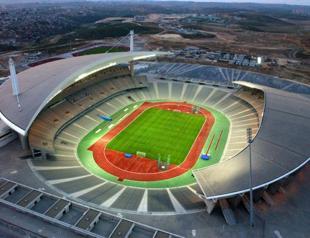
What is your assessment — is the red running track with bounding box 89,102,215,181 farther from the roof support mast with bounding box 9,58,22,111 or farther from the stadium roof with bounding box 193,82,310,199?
the roof support mast with bounding box 9,58,22,111

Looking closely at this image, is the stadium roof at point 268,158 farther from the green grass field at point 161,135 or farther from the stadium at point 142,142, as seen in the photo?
the green grass field at point 161,135

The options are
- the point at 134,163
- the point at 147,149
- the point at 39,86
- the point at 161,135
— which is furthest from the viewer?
the point at 161,135

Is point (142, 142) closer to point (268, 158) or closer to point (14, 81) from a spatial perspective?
point (268, 158)

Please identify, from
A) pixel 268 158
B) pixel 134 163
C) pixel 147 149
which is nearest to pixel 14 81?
pixel 134 163

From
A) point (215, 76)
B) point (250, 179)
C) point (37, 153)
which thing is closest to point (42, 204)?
point (37, 153)

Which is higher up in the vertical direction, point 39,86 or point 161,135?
point 39,86
